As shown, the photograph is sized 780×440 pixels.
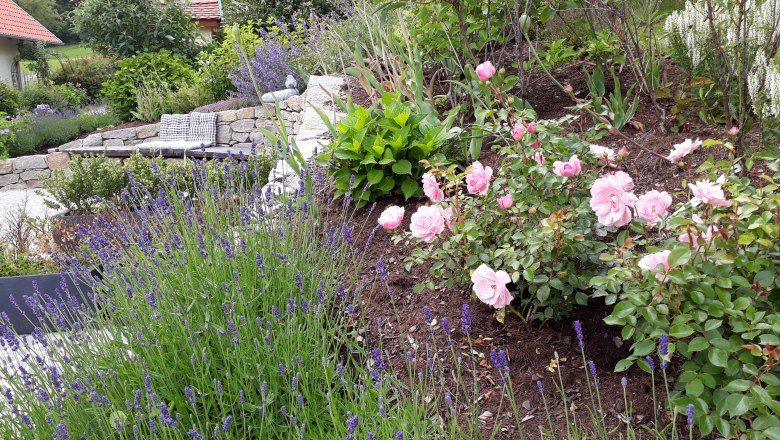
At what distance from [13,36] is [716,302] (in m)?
21.1

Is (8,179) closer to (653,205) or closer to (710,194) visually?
(653,205)

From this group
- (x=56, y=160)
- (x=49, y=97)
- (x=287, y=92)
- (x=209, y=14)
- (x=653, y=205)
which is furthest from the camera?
(x=209, y=14)

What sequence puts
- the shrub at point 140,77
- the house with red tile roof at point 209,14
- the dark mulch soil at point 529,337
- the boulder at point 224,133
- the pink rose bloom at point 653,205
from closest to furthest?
1. the pink rose bloom at point 653,205
2. the dark mulch soil at point 529,337
3. the boulder at point 224,133
4. the shrub at point 140,77
5. the house with red tile roof at point 209,14

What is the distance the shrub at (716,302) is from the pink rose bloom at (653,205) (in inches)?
2.3

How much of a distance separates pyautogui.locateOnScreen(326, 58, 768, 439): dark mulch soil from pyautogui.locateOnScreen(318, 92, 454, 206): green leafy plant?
0.23 meters

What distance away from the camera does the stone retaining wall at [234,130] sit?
8719 mm

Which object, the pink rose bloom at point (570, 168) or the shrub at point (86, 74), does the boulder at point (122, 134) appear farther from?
the pink rose bloom at point (570, 168)

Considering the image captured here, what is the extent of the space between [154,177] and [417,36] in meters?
2.89

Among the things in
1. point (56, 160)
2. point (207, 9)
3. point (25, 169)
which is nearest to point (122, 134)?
point (56, 160)

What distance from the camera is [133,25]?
13164mm

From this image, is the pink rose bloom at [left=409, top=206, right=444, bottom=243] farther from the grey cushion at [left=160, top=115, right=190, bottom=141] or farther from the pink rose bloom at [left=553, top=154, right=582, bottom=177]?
the grey cushion at [left=160, top=115, right=190, bottom=141]

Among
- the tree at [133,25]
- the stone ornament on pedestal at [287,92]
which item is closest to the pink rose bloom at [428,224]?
the stone ornament on pedestal at [287,92]

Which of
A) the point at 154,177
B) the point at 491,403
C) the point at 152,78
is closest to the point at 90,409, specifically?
the point at 491,403

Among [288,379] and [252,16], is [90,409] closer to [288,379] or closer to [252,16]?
[288,379]
